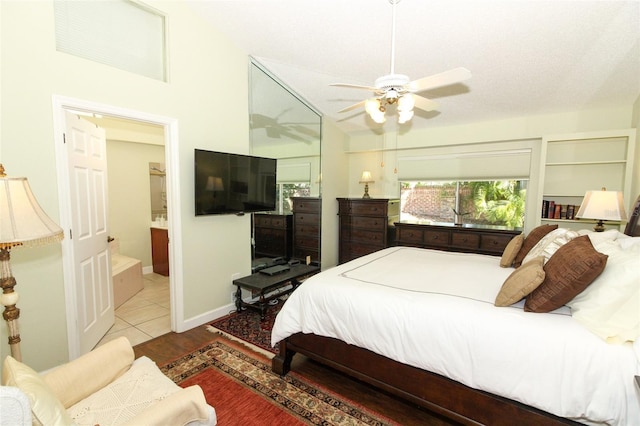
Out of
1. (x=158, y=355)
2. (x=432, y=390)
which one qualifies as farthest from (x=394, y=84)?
(x=158, y=355)

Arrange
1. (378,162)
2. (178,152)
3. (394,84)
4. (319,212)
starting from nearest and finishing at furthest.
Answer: (394,84)
(178,152)
(319,212)
(378,162)

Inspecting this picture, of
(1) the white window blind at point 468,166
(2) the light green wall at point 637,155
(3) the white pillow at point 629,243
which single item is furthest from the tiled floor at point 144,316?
(2) the light green wall at point 637,155

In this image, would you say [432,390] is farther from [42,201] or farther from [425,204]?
[425,204]

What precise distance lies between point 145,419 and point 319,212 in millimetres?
3926

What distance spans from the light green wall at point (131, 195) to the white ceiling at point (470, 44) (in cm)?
283

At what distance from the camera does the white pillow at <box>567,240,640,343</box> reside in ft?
4.43

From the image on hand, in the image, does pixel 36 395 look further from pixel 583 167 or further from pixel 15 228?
pixel 583 167

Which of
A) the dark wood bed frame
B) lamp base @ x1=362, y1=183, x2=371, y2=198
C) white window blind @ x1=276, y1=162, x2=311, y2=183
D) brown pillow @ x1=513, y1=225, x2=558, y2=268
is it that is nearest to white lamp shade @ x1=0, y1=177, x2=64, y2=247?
the dark wood bed frame

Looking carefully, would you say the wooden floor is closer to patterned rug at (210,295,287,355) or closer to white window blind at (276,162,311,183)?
patterned rug at (210,295,287,355)

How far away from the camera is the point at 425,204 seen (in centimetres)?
502

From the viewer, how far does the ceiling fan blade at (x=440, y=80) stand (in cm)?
182

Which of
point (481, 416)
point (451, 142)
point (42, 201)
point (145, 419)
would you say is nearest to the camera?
point (145, 419)

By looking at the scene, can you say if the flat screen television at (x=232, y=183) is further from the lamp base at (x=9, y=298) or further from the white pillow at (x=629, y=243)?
the white pillow at (x=629, y=243)

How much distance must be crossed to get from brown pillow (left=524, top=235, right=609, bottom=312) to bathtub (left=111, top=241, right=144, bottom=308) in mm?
4138
